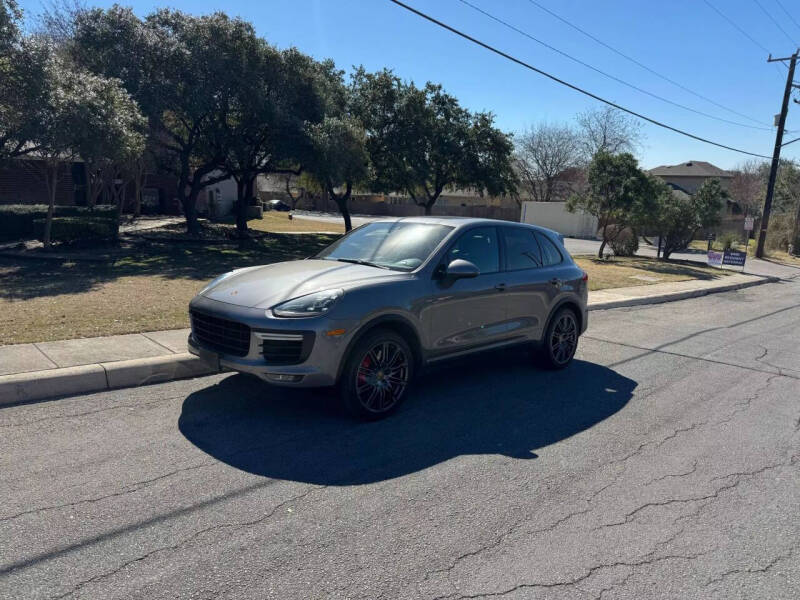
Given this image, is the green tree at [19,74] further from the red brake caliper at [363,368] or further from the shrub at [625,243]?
the shrub at [625,243]

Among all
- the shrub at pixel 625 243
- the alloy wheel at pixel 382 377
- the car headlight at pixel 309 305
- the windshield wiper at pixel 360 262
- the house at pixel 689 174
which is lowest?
the alloy wheel at pixel 382 377

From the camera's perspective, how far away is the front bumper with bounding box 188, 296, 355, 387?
183 inches

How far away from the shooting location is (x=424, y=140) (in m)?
25.5

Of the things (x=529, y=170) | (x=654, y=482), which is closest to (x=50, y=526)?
(x=654, y=482)

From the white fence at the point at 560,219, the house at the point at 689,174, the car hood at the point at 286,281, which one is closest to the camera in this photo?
the car hood at the point at 286,281

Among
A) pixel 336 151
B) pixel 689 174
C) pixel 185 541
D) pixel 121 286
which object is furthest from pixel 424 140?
pixel 689 174

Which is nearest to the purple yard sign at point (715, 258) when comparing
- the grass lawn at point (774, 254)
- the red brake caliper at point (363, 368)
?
the grass lawn at point (774, 254)

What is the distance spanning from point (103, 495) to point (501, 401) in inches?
143

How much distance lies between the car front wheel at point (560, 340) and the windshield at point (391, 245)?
1959 mm

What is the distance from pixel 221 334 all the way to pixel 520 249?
347cm

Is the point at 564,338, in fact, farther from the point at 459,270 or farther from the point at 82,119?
the point at 82,119

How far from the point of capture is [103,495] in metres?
3.65

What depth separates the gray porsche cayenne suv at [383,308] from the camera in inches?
185

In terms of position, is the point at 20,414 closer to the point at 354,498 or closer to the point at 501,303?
the point at 354,498
